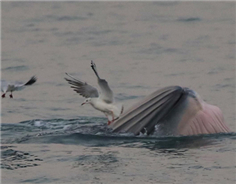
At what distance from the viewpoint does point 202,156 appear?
991 cm

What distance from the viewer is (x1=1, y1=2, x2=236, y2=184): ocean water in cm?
957

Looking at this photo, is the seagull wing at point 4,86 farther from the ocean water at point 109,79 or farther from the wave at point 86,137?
the wave at point 86,137

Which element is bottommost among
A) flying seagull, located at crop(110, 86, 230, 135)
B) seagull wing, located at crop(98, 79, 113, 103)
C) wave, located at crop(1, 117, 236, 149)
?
wave, located at crop(1, 117, 236, 149)

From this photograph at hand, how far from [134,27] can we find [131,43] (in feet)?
6.08

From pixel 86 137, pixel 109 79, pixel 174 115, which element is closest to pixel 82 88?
pixel 86 137

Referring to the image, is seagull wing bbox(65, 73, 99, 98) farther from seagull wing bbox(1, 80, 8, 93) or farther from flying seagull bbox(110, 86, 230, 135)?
flying seagull bbox(110, 86, 230, 135)

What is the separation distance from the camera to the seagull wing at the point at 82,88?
12.8 m

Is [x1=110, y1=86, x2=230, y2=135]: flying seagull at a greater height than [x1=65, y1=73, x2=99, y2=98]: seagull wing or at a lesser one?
lesser

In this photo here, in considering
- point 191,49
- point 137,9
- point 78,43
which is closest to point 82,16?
point 137,9

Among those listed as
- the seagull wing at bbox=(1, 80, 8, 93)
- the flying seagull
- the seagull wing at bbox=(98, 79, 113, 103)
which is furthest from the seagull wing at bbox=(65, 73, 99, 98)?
the flying seagull

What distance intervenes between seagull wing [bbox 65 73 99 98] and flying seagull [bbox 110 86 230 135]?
2.29 m

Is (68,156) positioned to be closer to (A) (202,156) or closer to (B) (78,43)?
(A) (202,156)

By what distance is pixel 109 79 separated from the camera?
1608 cm

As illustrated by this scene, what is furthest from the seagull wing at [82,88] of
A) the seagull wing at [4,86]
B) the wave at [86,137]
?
the seagull wing at [4,86]
